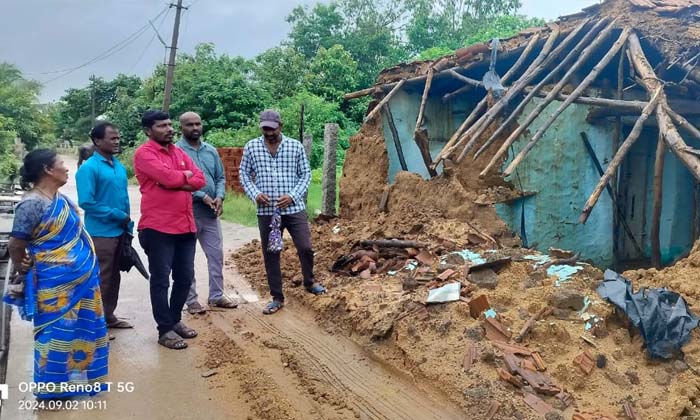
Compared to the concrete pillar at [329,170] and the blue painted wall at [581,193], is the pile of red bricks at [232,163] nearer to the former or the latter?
the concrete pillar at [329,170]

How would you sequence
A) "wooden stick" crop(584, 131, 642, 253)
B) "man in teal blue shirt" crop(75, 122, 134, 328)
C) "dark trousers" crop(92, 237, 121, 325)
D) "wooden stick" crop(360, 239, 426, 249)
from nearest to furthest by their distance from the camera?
"man in teal blue shirt" crop(75, 122, 134, 328) → "dark trousers" crop(92, 237, 121, 325) → "wooden stick" crop(360, 239, 426, 249) → "wooden stick" crop(584, 131, 642, 253)

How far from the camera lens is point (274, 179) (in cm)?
518

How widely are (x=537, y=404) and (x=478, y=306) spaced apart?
99 centimetres

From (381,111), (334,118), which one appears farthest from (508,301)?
(334,118)

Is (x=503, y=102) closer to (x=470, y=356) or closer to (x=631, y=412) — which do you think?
(x=470, y=356)

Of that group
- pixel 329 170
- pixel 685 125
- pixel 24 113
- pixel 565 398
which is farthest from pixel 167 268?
pixel 24 113

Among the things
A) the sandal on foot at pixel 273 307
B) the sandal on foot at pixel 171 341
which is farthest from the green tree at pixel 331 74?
the sandal on foot at pixel 171 341

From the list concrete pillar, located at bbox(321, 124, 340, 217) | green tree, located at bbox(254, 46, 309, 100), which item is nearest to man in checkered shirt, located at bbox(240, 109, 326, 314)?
concrete pillar, located at bbox(321, 124, 340, 217)

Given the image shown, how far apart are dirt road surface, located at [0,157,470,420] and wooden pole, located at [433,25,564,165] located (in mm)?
2507

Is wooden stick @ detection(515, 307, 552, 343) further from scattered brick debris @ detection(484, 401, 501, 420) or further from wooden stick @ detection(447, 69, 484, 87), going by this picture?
wooden stick @ detection(447, 69, 484, 87)

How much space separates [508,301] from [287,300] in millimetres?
2336

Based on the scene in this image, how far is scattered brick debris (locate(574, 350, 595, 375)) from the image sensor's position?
3.45 meters

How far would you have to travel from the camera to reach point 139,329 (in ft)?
15.8

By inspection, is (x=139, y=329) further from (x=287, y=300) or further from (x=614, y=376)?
(x=614, y=376)
